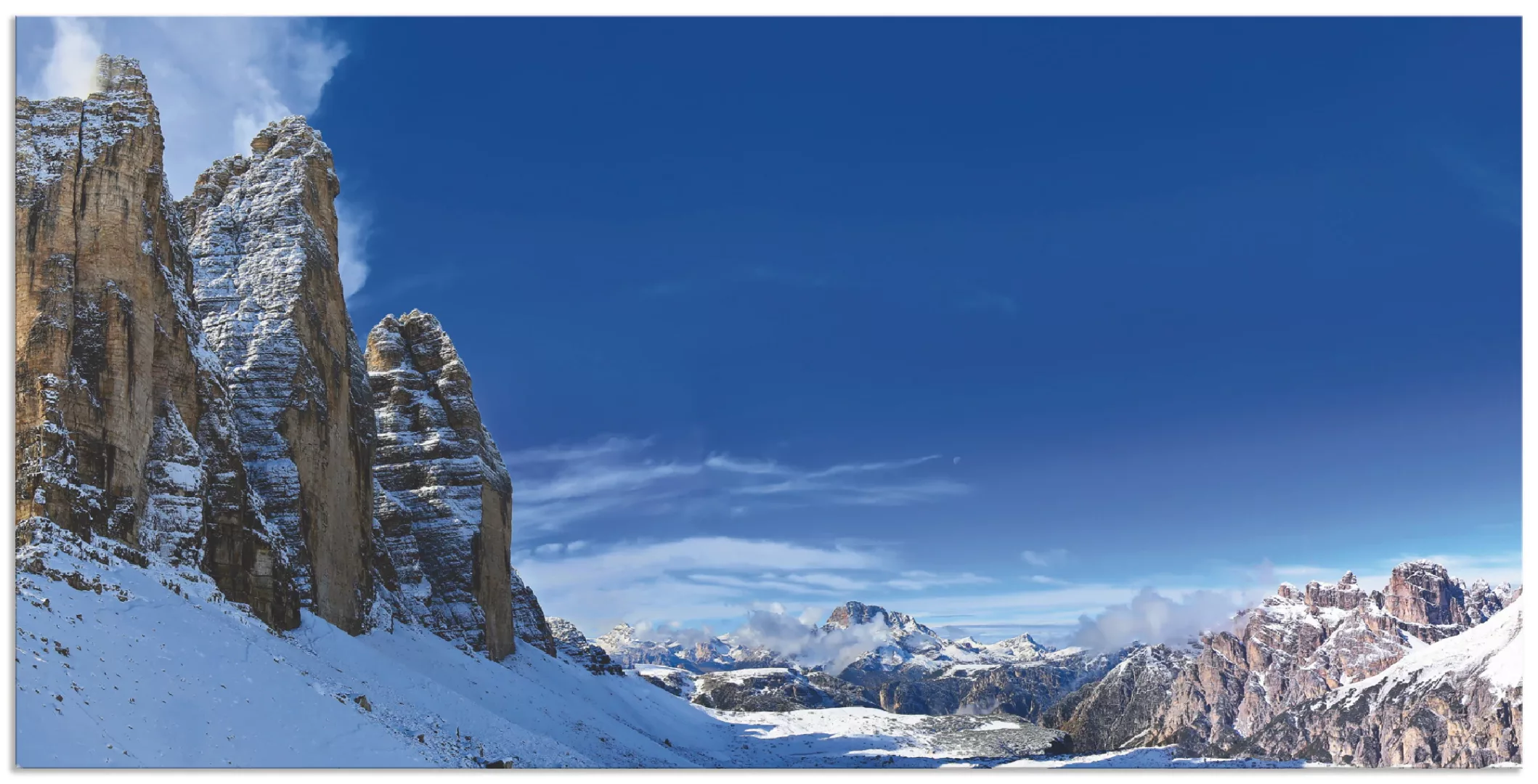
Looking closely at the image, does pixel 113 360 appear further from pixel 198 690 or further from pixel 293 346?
pixel 198 690

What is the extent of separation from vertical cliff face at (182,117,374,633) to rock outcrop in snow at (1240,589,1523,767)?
39370 millimetres

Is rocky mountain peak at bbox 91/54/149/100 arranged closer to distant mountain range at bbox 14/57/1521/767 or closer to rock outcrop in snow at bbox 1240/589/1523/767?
distant mountain range at bbox 14/57/1521/767

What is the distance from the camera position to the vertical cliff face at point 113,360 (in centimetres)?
2992

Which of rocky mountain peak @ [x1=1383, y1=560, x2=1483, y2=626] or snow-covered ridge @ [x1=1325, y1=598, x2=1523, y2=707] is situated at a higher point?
rocky mountain peak @ [x1=1383, y1=560, x2=1483, y2=626]

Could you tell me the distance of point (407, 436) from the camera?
250 ft

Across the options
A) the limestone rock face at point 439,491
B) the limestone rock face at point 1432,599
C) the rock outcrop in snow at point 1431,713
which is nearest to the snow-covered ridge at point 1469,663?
the rock outcrop in snow at point 1431,713

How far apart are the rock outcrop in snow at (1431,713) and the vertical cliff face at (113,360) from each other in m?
35.9

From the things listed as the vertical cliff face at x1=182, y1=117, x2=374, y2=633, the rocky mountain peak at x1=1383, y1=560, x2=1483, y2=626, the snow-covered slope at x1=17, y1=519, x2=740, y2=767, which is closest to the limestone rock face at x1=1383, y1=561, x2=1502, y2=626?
the rocky mountain peak at x1=1383, y1=560, x2=1483, y2=626

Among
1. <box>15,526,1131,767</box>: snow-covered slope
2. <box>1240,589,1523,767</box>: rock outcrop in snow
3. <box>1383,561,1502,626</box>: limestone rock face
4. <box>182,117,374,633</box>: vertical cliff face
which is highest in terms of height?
<box>182,117,374,633</box>: vertical cliff face

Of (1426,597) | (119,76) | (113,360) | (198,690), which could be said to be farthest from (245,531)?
(1426,597)

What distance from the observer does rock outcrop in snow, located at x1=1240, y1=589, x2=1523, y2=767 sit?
2952 cm

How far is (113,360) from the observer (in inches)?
1267

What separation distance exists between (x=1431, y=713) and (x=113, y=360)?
5722 centimetres

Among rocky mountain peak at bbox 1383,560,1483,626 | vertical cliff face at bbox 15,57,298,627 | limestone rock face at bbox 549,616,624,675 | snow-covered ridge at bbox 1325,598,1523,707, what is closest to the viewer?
vertical cliff face at bbox 15,57,298,627
